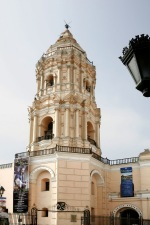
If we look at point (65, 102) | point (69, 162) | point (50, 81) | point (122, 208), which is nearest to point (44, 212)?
point (69, 162)

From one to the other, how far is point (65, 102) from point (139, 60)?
89.0 feet

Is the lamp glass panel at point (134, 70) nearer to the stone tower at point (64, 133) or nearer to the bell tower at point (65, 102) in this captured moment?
the stone tower at point (64, 133)

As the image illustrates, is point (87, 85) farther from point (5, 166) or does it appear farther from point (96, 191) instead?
point (5, 166)

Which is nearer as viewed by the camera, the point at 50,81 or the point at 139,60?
the point at 139,60

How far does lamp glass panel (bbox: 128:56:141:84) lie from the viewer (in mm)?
3356

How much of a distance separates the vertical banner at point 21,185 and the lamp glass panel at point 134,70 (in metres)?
24.8

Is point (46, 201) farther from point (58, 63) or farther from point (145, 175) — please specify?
point (58, 63)

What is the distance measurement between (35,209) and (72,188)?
379cm

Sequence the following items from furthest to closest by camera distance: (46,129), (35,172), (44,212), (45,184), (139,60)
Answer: (46,129), (45,184), (35,172), (44,212), (139,60)

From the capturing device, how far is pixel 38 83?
33.5m

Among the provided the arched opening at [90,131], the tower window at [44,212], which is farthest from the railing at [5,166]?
the arched opening at [90,131]

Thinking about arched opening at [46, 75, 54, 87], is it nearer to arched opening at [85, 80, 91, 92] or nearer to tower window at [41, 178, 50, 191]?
arched opening at [85, 80, 91, 92]

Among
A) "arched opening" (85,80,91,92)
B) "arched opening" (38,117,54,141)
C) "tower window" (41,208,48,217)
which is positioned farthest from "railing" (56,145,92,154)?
"arched opening" (85,80,91,92)

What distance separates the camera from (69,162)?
88.2ft
